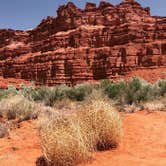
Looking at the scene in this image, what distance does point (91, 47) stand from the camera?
55156 mm

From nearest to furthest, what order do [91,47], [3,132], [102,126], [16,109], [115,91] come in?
1. [102,126]
2. [3,132]
3. [16,109]
4. [115,91]
5. [91,47]

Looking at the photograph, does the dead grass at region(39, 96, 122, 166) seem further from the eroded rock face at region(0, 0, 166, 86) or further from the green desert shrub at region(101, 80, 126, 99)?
the eroded rock face at region(0, 0, 166, 86)

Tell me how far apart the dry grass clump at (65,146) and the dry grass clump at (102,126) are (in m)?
0.72

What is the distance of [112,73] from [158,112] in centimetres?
3811

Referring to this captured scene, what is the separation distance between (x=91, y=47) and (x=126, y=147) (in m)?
48.1

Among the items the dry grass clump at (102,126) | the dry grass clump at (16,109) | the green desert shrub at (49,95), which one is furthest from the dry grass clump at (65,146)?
the green desert shrub at (49,95)

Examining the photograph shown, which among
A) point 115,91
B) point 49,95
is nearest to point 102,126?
point 115,91

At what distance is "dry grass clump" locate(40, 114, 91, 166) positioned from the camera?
6223mm

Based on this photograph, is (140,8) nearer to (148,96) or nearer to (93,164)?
(148,96)

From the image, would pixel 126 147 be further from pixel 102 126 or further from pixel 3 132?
pixel 3 132

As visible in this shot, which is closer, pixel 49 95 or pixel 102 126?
pixel 102 126

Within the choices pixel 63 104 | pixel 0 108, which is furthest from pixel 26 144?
pixel 63 104

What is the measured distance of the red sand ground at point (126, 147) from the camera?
649 cm

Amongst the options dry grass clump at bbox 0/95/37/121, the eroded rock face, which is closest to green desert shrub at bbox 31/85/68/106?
dry grass clump at bbox 0/95/37/121
